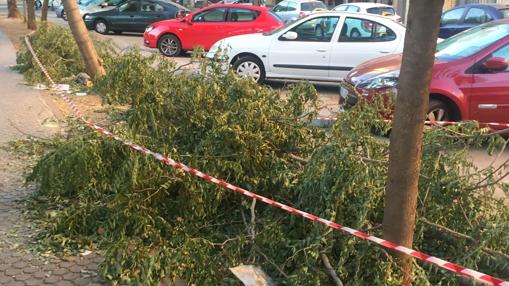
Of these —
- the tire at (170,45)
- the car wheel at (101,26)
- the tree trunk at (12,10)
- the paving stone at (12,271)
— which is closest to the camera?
the paving stone at (12,271)

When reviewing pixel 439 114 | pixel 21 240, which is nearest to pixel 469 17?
pixel 439 114

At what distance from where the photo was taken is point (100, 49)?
11242 mm

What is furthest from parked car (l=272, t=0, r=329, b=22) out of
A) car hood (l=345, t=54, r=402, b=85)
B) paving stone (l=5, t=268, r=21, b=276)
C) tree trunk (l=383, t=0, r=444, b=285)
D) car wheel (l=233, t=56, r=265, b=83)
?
tree trunk (l=383, t=0, r=444, b=285)

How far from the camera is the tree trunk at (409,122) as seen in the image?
2.72 meters

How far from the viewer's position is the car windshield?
7215mm

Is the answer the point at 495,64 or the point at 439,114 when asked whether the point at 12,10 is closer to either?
the point at 439,114

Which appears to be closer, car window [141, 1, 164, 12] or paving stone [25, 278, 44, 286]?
paving stone [25, 278, 44, 286]

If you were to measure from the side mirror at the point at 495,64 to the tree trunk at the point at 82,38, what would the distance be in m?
6.23

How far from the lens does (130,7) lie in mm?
22625

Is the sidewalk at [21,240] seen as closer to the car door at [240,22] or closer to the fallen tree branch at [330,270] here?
the fallen tree branch at [330,270]

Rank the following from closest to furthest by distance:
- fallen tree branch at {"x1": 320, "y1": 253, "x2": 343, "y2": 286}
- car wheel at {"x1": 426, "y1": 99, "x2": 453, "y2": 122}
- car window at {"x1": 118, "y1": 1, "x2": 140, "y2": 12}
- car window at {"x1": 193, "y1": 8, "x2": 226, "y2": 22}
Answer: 1. fallen tree branch at {"x1": 320, "y1": 253, "x2": 343, "y2": 286}
2. car wheel at {"x1": 426, "y1": 99, "x2": 453, "y2": 122}
3. car window at {"x1": 193, "y1": 8, "x2": 226, "y2": 22}
4. car window at {"x1": 118, "y1": 1, "x2": 140, "y2": 12}

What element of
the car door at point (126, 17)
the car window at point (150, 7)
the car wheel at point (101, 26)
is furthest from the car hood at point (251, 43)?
the car wheel at point (101, 26)

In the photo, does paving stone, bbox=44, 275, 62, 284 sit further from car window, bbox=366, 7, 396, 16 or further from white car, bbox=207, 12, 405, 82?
car window, bbox=366, 7, 396, 16

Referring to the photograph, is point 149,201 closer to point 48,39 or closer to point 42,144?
point 42,144
